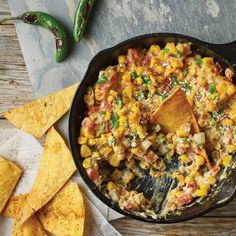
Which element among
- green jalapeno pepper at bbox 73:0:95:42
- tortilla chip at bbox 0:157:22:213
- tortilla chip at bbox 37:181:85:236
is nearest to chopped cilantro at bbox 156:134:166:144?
tortilla chip at bbox 37:181:85:236

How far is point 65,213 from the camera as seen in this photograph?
322cm

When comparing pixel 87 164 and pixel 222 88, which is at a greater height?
pixel 222 88

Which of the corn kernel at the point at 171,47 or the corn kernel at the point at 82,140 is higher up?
the corn kernel at the point at 171,47

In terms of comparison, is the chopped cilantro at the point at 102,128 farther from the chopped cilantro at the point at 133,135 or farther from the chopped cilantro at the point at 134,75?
the chopped cilantro at the point at 134,75

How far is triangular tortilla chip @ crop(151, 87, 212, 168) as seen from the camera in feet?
9.64

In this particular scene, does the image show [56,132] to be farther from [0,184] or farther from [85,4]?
[85,4]

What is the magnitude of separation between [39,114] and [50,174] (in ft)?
1.25

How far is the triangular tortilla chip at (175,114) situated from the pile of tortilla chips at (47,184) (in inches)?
23.5

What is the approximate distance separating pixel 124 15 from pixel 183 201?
1225 mm

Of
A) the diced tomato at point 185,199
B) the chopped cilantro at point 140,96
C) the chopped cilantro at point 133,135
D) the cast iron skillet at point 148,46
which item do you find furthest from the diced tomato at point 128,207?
the chopped cilantro at point 140,96

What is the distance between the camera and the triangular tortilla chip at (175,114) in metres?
2.94

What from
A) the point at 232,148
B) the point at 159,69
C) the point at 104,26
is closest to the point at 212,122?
the point at 232,148

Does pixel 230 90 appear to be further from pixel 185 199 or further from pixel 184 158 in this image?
pixel 185 199

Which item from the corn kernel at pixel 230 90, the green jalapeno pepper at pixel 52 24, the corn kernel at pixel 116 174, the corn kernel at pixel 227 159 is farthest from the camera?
the green jalapeno pepper at pixel 52 24
